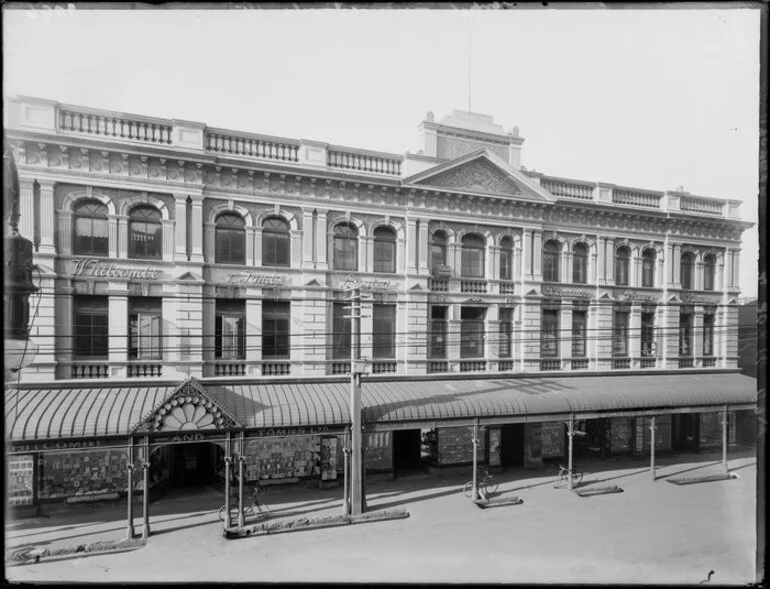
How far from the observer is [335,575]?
10141 mm

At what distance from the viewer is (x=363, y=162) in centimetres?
1711

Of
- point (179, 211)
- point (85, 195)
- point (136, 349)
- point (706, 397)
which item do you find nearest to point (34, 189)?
point (85, 195)

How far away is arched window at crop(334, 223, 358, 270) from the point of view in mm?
16703

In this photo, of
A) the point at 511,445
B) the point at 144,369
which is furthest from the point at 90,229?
the point at 511,445

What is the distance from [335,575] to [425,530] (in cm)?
327

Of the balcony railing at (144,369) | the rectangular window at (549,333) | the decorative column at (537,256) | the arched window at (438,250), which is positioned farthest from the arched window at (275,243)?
the rectangular window at (549,333)

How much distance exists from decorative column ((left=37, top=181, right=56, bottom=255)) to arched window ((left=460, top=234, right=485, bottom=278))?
13.6 m

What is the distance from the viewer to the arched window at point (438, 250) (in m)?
17.8

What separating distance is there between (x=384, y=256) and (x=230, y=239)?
216 inches

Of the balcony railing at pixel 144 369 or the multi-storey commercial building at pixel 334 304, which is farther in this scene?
the balcony railing at pixel 144 369

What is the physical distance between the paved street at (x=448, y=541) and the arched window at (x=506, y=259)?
26.5 feet

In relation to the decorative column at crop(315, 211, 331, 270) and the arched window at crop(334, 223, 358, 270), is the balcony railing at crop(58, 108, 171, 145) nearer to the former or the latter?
the decorative column at crop(315, 211, 331, 270)

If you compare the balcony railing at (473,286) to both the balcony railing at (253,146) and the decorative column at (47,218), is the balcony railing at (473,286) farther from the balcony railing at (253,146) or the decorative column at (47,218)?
the decorative column at (47,218)

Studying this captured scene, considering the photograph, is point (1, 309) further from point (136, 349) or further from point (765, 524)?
point (765, 524)
